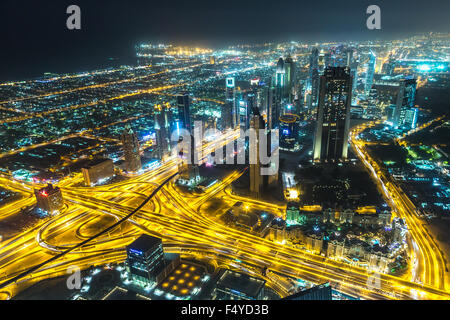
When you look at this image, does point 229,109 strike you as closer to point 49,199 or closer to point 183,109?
point 183,109

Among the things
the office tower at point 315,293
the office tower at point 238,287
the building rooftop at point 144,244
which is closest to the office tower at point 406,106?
the office tower at point 238,287

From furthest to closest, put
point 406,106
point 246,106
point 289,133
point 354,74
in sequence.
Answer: point 354,74
point 406,106
point 246,106
point 289,133

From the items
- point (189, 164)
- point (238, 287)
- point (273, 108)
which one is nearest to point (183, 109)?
point (189, 164)

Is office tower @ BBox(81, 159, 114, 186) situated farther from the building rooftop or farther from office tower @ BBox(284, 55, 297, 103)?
office tower @ BBox(284, 55, 297, 103)
